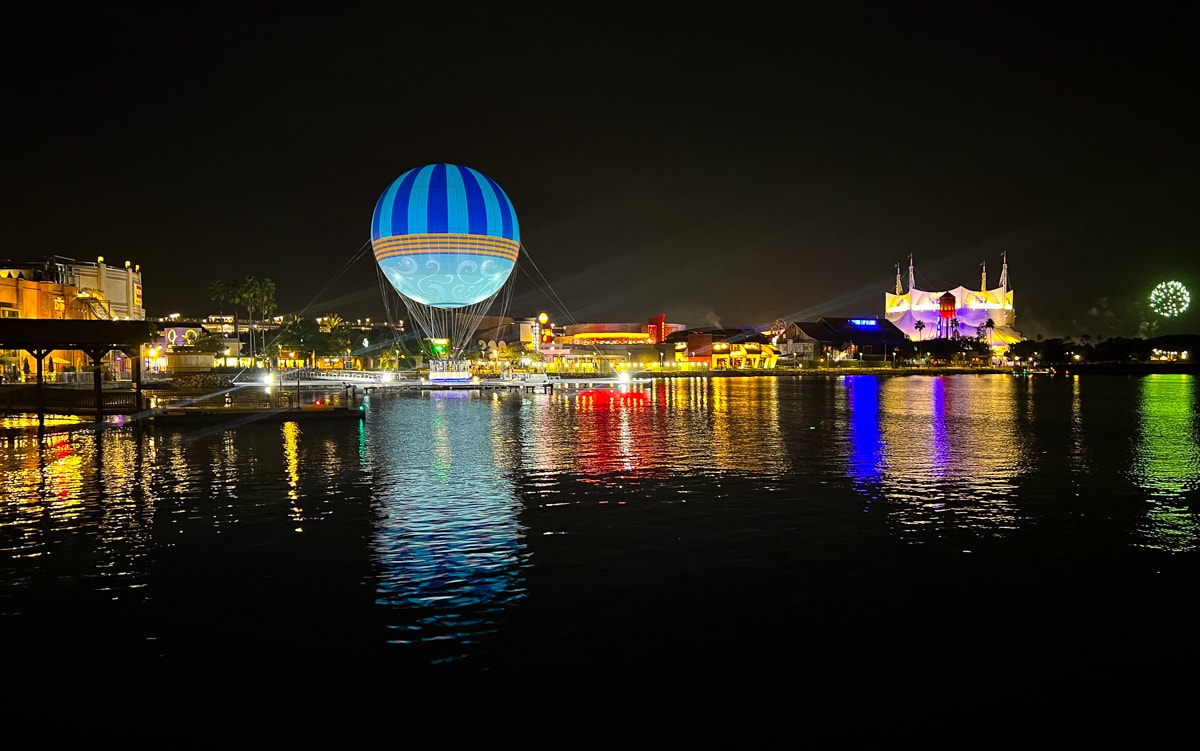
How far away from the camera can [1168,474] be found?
2416 centimetres

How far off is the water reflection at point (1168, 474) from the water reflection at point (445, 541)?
490 inches

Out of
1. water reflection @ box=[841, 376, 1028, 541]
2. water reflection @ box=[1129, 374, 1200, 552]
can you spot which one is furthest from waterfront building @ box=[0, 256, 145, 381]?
water reflection @ box=[1129, 374, 1200, 552]

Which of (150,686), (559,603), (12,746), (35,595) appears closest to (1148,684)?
(559,603)

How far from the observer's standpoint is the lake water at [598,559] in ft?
32.5

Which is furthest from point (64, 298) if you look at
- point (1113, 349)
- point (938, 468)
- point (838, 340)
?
point (1113, 349)

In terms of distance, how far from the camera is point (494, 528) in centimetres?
1647

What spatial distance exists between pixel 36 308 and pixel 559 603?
77.1 m

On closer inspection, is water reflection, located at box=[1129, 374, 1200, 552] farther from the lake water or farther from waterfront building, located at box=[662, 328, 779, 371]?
waterfront building, located at box=[662, 328, 779, 371]

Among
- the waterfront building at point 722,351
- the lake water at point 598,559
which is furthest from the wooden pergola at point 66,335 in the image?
the waterfront building at point 722,351

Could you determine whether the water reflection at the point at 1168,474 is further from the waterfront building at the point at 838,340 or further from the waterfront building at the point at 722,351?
the waterfront building at the point at 838,340

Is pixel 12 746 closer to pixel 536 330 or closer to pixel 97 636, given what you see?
pixel 97 636

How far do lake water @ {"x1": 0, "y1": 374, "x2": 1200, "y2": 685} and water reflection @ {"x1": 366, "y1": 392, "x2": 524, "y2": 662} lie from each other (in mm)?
73

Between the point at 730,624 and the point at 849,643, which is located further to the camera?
the point at 730,624

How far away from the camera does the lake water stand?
991cm
